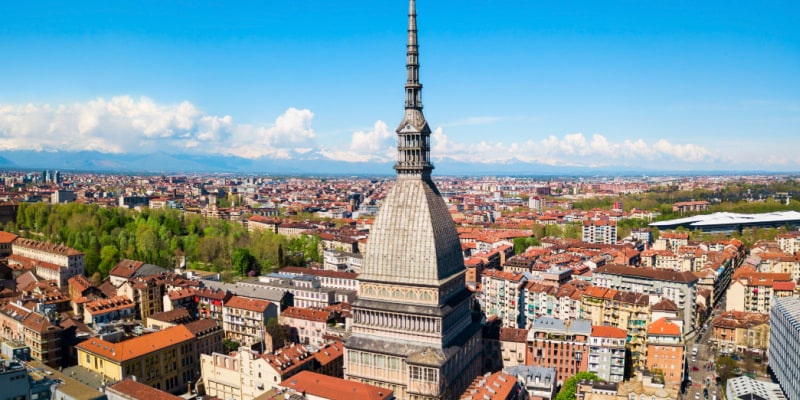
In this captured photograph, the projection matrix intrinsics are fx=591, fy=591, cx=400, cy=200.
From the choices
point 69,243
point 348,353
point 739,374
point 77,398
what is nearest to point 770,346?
point 739,374

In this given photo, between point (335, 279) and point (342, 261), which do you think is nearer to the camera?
point (335, 279)

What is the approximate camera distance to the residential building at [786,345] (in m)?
54.0

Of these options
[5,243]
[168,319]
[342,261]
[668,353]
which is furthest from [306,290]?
[5,243]

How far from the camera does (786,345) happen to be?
57.3m

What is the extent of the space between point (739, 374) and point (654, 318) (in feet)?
31.9

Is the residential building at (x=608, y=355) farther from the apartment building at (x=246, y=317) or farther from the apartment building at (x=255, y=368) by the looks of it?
the apartment building at (x=246, y=317)

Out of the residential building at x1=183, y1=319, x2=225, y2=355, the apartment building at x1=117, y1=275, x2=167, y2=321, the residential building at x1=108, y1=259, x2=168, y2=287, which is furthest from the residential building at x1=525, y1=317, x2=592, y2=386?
the residential building at x1=108, y1=259, x2=168, y2=287

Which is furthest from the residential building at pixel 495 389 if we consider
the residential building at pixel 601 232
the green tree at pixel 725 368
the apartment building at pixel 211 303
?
the residential building at pixel 601 232

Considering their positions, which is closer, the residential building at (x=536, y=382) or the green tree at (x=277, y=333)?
the residential building at (x=536, y=382)

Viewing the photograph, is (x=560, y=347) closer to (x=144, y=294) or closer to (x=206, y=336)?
(x=206, y=336)

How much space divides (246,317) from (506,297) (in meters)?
34.1

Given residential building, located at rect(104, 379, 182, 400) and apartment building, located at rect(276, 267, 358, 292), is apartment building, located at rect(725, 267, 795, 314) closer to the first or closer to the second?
apartment building, located at rect(276, 267, 358, 292)

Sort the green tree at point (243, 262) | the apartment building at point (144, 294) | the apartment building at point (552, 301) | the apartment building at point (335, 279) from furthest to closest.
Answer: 1. the green tree at point (243, 262)
2. the apartment building at point (335, 279)
3. the apartment building at point (144, 294)
4. the apartment building at point (552, 301)

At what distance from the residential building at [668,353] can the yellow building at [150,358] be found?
46817mm
